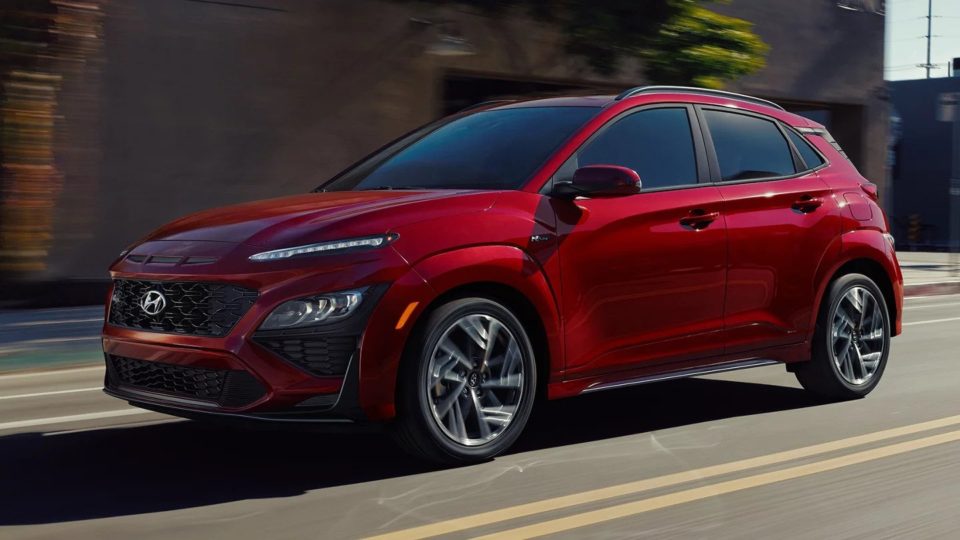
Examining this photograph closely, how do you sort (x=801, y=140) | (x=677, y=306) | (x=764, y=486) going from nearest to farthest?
1. (x=764, y=486)
2. (x=677, y=306)
3. (x=801, y=140)

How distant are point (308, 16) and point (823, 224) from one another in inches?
372

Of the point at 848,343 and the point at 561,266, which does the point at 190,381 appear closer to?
the point at 561,266

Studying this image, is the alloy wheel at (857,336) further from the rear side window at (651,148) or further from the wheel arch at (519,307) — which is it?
the wheel arch at (519,307)

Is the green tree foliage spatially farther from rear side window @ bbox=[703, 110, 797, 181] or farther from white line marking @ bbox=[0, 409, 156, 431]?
white line marking @ bbox=[0, 409, 156, 431]

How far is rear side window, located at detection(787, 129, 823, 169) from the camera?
25.6ft

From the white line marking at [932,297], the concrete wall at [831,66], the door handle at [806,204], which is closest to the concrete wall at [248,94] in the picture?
the white line marking at [932,297]

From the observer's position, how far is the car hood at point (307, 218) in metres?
5.50

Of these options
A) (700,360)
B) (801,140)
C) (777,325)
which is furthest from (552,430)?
(801,140)

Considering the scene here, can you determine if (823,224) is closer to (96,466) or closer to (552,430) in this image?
(552,430)

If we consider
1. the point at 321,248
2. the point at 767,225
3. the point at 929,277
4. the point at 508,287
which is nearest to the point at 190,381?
the point at 321,248

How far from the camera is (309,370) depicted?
5.38 meters

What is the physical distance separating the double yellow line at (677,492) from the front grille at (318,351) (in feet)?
2.78

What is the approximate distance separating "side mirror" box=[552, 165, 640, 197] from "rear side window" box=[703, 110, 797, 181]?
3.55 ft

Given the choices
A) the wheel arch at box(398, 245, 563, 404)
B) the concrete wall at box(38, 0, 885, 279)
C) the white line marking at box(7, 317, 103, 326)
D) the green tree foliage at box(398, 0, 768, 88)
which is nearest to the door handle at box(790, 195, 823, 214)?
the wheel arch at box(398, 245, 563, 404)
